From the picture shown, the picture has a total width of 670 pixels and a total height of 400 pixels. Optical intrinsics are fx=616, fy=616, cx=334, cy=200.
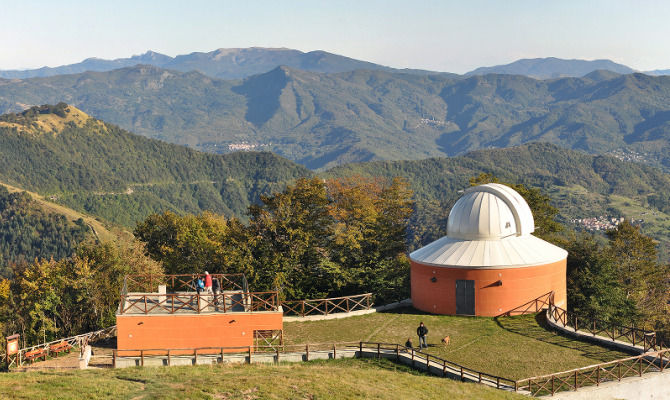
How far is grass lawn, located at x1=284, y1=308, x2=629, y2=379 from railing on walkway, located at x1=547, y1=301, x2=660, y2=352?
118 centimetres

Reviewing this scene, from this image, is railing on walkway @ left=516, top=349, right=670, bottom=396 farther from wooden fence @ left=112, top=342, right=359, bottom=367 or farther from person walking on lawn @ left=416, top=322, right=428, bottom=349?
wooden fence @ left=112, top=342, right=359, bottom=367

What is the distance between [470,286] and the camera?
39.4m

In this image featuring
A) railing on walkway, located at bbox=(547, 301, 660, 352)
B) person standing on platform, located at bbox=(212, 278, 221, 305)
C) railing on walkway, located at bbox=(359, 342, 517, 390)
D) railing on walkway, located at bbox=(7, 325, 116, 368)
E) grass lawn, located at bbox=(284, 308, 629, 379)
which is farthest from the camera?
person standing on platform, located at bbox=(212, 278, 221, 305)

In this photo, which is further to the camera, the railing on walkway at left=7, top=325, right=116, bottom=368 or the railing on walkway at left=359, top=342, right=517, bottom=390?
the railing on walkway at left=7, top=325, right=116, bottom=368

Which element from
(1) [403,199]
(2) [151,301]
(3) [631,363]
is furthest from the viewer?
(1) [403,199]

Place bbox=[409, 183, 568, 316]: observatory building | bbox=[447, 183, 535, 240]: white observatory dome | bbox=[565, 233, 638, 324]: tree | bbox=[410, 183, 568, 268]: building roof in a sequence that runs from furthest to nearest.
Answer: bbox=[565, 233, 638, 324]: tree, bbox=[447, 183, 535, 240]: white observatory dome, bbox=[410, 183, 568, 268]: building roof, bbox=[409, 183, 568, 316]: observatory building

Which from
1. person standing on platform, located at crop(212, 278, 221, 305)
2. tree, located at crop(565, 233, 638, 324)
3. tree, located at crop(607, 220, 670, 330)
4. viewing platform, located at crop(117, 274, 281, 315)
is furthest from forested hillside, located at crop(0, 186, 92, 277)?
tree, located at crop(565, 233, 638, 324)

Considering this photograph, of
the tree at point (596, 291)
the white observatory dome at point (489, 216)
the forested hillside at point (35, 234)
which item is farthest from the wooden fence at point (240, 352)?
the forested hillside at point (35, 234)

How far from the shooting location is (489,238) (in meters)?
41.7

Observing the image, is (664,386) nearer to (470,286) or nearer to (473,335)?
(473,335)

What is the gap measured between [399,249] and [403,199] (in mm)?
7391

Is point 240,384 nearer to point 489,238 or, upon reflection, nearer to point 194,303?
point 194,303

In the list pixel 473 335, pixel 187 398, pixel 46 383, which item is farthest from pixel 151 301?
pixel 473 335

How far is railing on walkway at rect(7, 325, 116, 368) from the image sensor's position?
30.5 m
